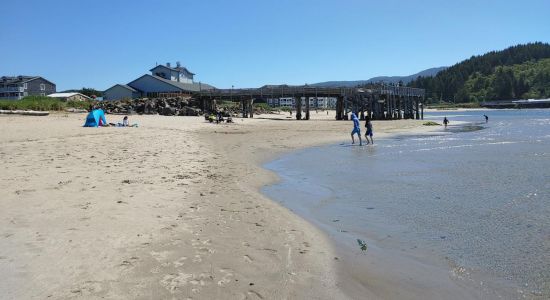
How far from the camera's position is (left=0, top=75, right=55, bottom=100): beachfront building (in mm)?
87812

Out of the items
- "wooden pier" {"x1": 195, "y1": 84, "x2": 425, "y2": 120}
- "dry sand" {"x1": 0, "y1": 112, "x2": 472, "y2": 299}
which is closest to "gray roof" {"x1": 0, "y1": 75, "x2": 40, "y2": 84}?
"wooden pier" {"x1": 195, "y1": 84, "x2": 425, "y2": 120}

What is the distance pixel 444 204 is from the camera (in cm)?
964

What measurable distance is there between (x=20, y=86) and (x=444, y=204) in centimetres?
9768

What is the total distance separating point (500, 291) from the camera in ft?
15.8

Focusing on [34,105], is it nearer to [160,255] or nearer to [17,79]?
[160,255]

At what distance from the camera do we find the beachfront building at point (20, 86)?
288ft

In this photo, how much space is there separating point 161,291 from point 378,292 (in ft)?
7.86

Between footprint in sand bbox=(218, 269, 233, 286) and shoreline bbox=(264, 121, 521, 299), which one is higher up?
footprint in sand bbox=(218, 269, 233, 286)

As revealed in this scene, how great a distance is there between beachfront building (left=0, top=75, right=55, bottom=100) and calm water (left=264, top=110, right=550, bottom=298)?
89.3 meters

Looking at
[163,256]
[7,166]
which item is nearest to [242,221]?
[163,256]

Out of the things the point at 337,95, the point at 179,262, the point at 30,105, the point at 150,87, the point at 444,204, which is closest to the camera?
the point at 179,262

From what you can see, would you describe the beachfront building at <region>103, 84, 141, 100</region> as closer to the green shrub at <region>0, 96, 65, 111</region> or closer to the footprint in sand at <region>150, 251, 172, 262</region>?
the green shrub at <region>0, 96, 65, 111</region>

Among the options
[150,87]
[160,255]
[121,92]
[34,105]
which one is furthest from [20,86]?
[160,255]

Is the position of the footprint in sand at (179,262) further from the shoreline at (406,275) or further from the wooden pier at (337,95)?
the wooden pier at (337,95)
